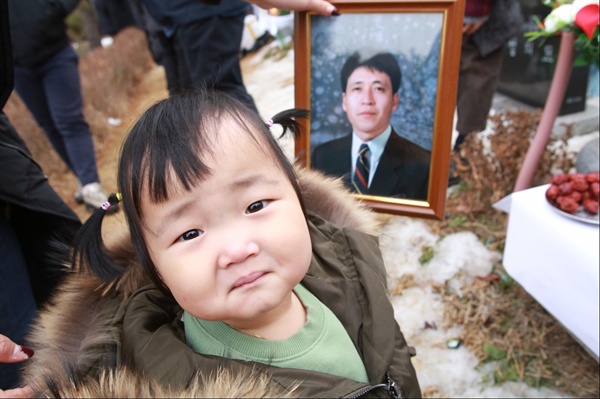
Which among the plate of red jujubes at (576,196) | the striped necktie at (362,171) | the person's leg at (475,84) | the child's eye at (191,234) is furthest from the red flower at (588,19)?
the child's eye at (191,234)

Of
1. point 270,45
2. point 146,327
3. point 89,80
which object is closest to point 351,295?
point 146,327

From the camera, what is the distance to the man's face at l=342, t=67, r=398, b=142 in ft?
5.41

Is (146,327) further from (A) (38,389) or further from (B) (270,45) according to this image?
(B) (270,45)

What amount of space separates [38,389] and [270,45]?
6907 millimetres

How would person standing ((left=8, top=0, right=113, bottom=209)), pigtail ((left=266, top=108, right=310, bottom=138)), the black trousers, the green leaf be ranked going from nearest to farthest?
1. pigtail ((left=266, top=108, right=310, bottom=138))
2. the green leaf
3. person standing ((left=8, top=0, right=113, bottom=209))
4. the black trousers

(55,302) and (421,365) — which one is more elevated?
(55,302)

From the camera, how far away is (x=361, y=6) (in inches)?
62.4

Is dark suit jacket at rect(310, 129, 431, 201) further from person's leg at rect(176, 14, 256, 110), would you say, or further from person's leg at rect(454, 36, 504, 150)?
person's leg at rect(454, 36, 504, 150)

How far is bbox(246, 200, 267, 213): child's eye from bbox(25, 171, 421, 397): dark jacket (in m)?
0.28

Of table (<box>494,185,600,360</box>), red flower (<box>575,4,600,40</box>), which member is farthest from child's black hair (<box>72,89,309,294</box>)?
red flower (<box>575,4,600,40</box>)

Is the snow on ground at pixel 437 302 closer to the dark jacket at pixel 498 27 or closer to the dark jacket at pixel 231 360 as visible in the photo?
the dark jacket at pixel 231 360

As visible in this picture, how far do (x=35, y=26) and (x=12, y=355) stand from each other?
216 centimetres

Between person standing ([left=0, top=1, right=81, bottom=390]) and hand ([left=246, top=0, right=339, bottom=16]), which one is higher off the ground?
hand ([left=246, top=0, right=339, bottom=16])

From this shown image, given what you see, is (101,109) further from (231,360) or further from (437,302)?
(231,360)
